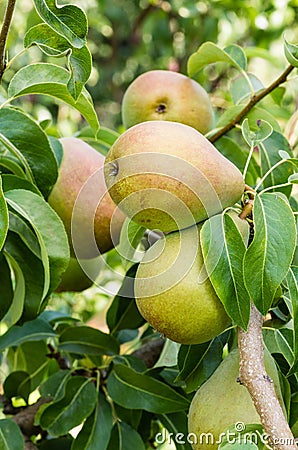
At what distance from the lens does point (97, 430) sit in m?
1.03

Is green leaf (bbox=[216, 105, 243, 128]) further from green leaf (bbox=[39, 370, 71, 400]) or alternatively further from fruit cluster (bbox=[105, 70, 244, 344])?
green leaf (bbox=[39, 370, 71, 400])

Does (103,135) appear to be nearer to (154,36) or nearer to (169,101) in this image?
(169,101)

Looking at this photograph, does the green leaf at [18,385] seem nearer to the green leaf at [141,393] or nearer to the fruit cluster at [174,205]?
the green leaf at [141,393]

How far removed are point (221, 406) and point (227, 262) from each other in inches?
6.3

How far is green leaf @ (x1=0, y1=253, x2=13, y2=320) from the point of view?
3.27ft

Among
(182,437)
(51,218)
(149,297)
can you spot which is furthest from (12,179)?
(182,437)

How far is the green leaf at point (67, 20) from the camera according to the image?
73cm

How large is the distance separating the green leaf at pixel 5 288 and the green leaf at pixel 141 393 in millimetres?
180

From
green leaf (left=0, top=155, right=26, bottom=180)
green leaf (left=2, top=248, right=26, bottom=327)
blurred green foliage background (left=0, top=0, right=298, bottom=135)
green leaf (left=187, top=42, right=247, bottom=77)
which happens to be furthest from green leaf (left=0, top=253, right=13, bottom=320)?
blurred green foliage background (left=0, top=0, right=298, bottom=135)

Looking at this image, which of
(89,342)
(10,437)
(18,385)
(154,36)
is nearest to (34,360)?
(18,385)

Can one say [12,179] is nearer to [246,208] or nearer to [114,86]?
[246,208]

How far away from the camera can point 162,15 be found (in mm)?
3316

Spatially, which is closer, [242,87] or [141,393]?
[141,393]

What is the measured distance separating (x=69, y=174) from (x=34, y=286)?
193 mm
